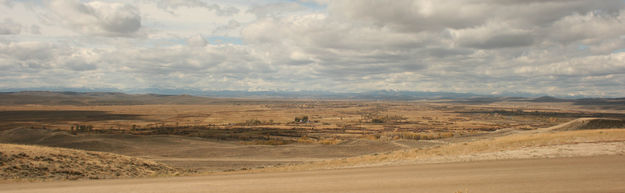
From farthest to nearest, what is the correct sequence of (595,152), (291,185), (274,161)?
(274,161), (595,152), (291,185)

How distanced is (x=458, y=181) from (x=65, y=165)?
71.3 feet

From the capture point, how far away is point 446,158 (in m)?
20.2

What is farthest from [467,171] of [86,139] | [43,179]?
[86,139]

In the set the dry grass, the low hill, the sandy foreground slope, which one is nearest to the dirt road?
the sandy foreground slope

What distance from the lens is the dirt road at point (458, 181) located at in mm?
11207

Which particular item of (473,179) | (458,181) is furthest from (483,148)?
(458,181)

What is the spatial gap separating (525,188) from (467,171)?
13.1ft

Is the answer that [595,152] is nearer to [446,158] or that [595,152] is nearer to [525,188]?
[446,158]

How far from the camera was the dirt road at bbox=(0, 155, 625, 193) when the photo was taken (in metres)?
11.2

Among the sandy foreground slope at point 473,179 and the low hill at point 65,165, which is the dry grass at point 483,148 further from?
the low hill at point 65,165

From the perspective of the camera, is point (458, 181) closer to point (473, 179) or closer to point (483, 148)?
point (473, 179)

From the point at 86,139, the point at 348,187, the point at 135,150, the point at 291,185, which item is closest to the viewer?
the point at 348,187

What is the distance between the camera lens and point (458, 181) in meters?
12.6

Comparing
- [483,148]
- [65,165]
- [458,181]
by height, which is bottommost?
[65,165]
